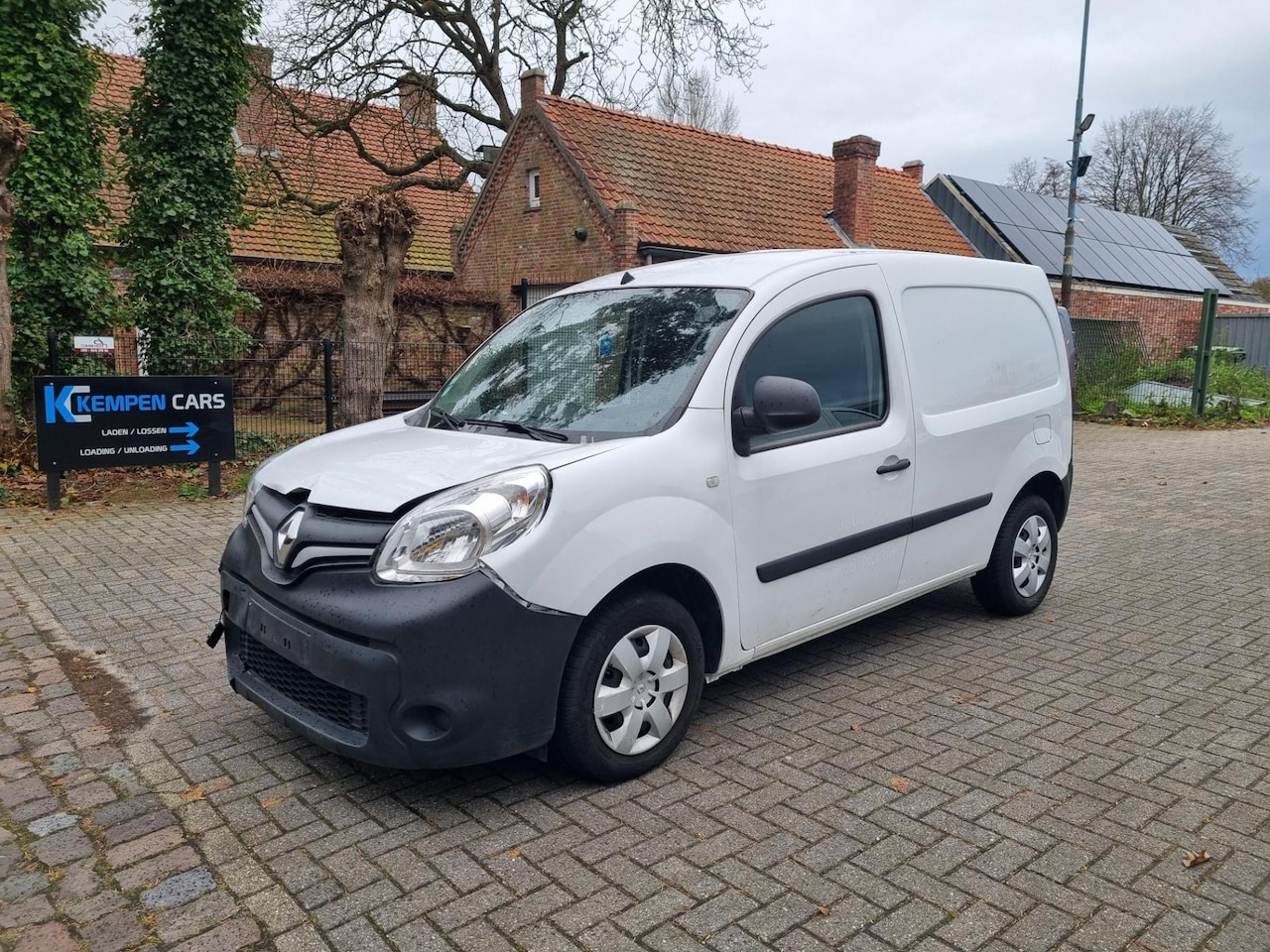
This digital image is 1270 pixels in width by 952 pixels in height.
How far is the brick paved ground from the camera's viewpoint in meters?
2.75

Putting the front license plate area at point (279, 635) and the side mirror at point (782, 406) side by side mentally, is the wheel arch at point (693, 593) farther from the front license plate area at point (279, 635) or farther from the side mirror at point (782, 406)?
the front license plate area at point (279, 635)

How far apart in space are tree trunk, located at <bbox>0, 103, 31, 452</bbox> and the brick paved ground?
5.45 metres

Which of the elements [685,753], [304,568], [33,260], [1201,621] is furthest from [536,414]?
[33,260]

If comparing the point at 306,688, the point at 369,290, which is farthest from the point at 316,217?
the point at 306,688

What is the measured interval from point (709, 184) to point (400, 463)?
61.8 ft

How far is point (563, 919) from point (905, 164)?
28.1 meters

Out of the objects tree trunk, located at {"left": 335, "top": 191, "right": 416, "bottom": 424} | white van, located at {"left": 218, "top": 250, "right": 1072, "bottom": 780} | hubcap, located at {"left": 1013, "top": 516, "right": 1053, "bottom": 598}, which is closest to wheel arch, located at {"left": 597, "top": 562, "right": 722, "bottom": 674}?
white van, located at {"left": 218, "top": 250, "right": 1072, "bottom": 780}

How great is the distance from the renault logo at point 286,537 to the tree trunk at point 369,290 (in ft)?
25.7

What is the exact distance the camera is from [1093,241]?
94.1ft

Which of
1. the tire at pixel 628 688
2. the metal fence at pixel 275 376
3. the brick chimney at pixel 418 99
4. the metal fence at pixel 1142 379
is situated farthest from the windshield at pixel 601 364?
the brick chimney at pixel 418 99

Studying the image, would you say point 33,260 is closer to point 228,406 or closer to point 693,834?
point 228,406

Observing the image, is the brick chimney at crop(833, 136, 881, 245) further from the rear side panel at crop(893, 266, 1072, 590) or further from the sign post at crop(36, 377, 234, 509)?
the rear side panel at crop(893, 266, 1072, 590)

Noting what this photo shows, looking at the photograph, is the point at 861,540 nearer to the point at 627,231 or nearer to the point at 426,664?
the point at 426,664

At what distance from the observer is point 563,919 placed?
275 centimetres
